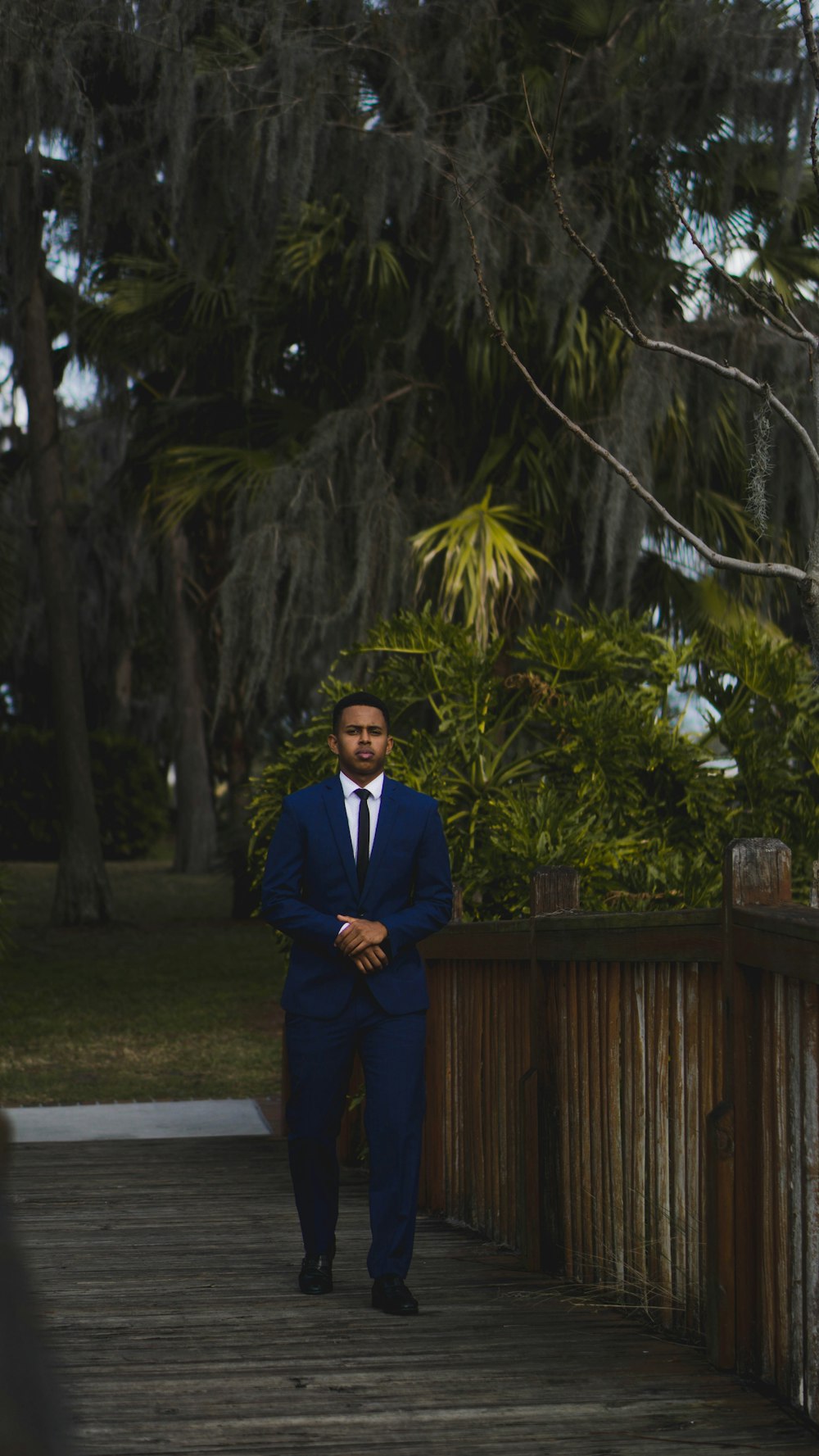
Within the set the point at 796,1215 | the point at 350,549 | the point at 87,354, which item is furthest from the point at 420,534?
the point at 796,1215

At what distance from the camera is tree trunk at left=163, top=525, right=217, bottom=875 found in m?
25.1

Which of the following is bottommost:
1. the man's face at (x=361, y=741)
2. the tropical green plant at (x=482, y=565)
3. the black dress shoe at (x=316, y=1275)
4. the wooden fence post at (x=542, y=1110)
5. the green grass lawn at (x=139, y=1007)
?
the green grass lawn at (x=139, y=1007)

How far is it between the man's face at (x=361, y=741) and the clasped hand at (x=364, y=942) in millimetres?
426

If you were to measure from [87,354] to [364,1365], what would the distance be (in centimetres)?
1644

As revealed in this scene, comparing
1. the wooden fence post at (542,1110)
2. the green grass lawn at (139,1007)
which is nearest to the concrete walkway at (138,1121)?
the green grass lawn at (139,1007)

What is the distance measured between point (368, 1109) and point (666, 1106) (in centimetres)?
86

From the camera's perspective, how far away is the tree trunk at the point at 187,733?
82.3 feet

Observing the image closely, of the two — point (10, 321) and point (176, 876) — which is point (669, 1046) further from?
point (176, 876)

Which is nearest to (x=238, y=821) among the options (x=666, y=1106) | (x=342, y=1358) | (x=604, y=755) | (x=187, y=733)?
(x=187, y=733)

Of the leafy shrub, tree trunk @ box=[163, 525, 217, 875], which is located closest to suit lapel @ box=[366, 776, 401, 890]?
tree trunk @ box=[163, 525, 217, 875]

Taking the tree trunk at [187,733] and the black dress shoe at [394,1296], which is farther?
the tree trunk at [187,733]

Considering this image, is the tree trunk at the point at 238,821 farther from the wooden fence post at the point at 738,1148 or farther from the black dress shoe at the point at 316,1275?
the wooden fence post at the point at 738,1148

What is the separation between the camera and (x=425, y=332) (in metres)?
14.8

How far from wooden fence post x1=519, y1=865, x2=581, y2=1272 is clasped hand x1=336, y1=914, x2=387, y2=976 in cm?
73
